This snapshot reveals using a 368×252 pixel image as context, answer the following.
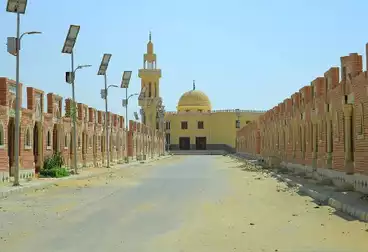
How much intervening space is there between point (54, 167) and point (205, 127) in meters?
84.4

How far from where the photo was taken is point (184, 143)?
119 metres

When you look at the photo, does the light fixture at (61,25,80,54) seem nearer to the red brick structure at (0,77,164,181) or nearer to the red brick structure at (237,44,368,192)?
the red brick structure at (0,77,164,181)

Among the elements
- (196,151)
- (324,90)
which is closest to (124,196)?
(324,90)

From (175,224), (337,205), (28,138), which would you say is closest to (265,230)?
(175,224)

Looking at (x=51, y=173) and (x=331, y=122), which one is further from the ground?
(x=331, y=122)

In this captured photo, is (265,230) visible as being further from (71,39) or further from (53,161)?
(71,39)

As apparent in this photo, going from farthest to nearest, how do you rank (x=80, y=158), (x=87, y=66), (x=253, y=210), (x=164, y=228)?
1. (x=80, y=158)
2. (x=87, y=66)
3. (x=253, y=210)
4. (x=164, y=228)

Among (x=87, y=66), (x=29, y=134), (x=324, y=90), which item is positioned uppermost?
(x=87, y=66)

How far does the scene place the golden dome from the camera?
121m

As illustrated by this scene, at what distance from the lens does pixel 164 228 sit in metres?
11.2

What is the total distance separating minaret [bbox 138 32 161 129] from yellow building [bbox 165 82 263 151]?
10.9 m

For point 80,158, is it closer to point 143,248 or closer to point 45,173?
point 45,173

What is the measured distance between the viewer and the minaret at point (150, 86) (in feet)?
340

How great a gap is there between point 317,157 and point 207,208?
14274 mm
